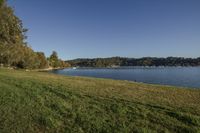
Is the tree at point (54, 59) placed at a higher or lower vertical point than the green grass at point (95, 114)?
higher

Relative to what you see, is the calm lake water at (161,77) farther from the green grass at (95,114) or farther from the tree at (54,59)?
the tree at (54,59)

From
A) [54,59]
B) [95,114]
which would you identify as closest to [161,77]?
[95,114]

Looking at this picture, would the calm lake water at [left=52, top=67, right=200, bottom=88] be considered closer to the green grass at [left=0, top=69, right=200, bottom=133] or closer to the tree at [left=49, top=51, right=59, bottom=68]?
the green grass at [left=0, top=69, right=200, bottom=133]

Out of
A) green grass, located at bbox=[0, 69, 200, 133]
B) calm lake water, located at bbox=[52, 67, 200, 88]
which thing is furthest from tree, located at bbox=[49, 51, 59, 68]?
green grass, located at bbox=[0, 69, 200, 133]

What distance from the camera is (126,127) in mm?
7438

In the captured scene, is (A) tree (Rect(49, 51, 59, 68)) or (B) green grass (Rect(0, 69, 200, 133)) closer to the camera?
(B) green grass (Rect(0, 69, 200, 133))

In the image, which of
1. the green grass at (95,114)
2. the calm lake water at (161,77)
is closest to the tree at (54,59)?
the calm lake water at (161,77)

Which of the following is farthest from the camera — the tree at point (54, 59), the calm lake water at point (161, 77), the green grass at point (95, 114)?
the tree at point (54, 59)

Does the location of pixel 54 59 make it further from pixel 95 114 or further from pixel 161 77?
pixel 95 114

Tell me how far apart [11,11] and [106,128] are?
26582 mm

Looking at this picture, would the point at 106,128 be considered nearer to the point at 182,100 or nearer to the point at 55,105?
the point at 55,105

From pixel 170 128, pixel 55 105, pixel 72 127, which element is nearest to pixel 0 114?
pixel 55 105

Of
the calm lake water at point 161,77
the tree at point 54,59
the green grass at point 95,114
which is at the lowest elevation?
the calm lake water at point 161,77

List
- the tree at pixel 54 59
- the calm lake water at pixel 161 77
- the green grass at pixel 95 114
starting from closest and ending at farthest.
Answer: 1. the green grass at pixel 95 114
2. the calm lake water at pixel 161 77
3. the tree at pixel 54 59
